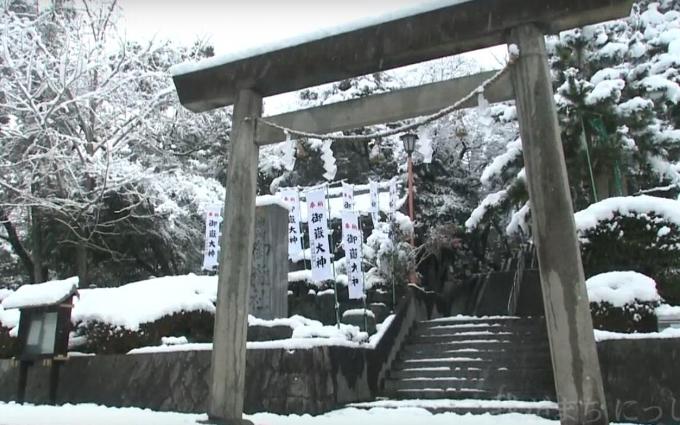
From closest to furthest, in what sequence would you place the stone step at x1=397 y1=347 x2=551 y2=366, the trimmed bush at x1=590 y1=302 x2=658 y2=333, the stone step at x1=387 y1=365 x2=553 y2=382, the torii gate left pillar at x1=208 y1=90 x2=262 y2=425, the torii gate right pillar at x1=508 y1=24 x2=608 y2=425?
the torii gate right pillar at x1=508 y1=24 x2=608 y2=425 < the torii gate left pillar at x1=208 y1=90 x2=262 y2=425 < the trimmed bush at x1=590 y1=302 x2=658 y2=333 < the stone step at x1=387 y1=365 x2=553 y2=382 < the stone step at x1=397 y1=347 x2=551 y2=366

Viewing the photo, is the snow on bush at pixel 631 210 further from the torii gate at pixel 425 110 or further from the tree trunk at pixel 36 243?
the tree trunk at pixel 36 243

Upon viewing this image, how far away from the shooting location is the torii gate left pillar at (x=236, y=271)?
5426 millimetres

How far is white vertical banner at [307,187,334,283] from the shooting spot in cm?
1258

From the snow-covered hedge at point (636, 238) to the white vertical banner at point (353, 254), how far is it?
4987 millimetres

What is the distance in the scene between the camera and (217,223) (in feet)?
44.4

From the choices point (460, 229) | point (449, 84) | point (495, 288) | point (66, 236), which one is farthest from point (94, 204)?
point (495, 288)

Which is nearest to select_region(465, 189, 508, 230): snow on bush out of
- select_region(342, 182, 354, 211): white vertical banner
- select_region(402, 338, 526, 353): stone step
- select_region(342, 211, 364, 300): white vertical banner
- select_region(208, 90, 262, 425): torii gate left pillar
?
select_region(342, 182, 354, 211): white vertical banner

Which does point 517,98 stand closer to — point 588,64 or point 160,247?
point 588,64

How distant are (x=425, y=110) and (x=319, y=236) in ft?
24.7

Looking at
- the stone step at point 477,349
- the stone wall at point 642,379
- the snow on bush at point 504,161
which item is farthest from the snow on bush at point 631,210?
the snow on bush at point 504,161

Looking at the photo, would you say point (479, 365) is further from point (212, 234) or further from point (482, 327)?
point (212, 234)

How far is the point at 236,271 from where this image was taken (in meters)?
5.67

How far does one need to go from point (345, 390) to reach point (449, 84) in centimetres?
543

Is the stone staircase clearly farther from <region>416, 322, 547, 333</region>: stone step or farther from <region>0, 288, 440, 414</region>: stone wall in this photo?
<region>0, 288, 440, 414</region>: stone wall
